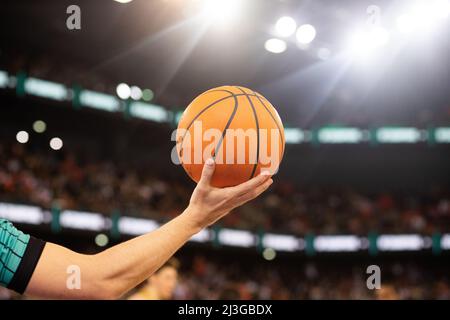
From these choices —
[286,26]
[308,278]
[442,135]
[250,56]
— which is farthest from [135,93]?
[442,135]

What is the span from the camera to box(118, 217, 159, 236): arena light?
18.3 m

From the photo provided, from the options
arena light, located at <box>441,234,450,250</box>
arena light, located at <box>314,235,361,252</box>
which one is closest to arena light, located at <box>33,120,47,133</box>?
arena light, located at <box>314,235,361,252</box>

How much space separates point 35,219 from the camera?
53.2 ft

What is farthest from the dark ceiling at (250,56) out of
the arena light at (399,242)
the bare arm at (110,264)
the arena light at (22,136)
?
the bare arm at (110,264)

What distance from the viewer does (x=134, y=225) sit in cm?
1852

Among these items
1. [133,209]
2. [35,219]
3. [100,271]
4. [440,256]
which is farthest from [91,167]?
[100,271]

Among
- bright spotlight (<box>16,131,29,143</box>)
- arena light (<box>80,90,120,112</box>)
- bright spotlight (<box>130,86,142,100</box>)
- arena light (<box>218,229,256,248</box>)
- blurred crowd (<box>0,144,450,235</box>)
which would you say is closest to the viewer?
blurred crowd (<box>0,144,450,235</box>)

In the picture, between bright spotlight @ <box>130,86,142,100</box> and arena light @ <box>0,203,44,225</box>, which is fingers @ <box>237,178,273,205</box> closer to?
arena light @ <box>0,203,44,225</box>

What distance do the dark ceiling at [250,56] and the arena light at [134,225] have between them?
230 inches

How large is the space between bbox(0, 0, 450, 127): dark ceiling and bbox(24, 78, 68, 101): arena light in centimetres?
137

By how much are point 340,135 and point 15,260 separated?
2288cm

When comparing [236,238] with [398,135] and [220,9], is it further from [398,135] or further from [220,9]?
[398,135]

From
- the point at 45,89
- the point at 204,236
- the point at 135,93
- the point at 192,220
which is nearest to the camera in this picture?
the point at 192,220

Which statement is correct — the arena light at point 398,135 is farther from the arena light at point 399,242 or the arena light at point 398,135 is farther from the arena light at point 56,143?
the arena light at point 56,143
